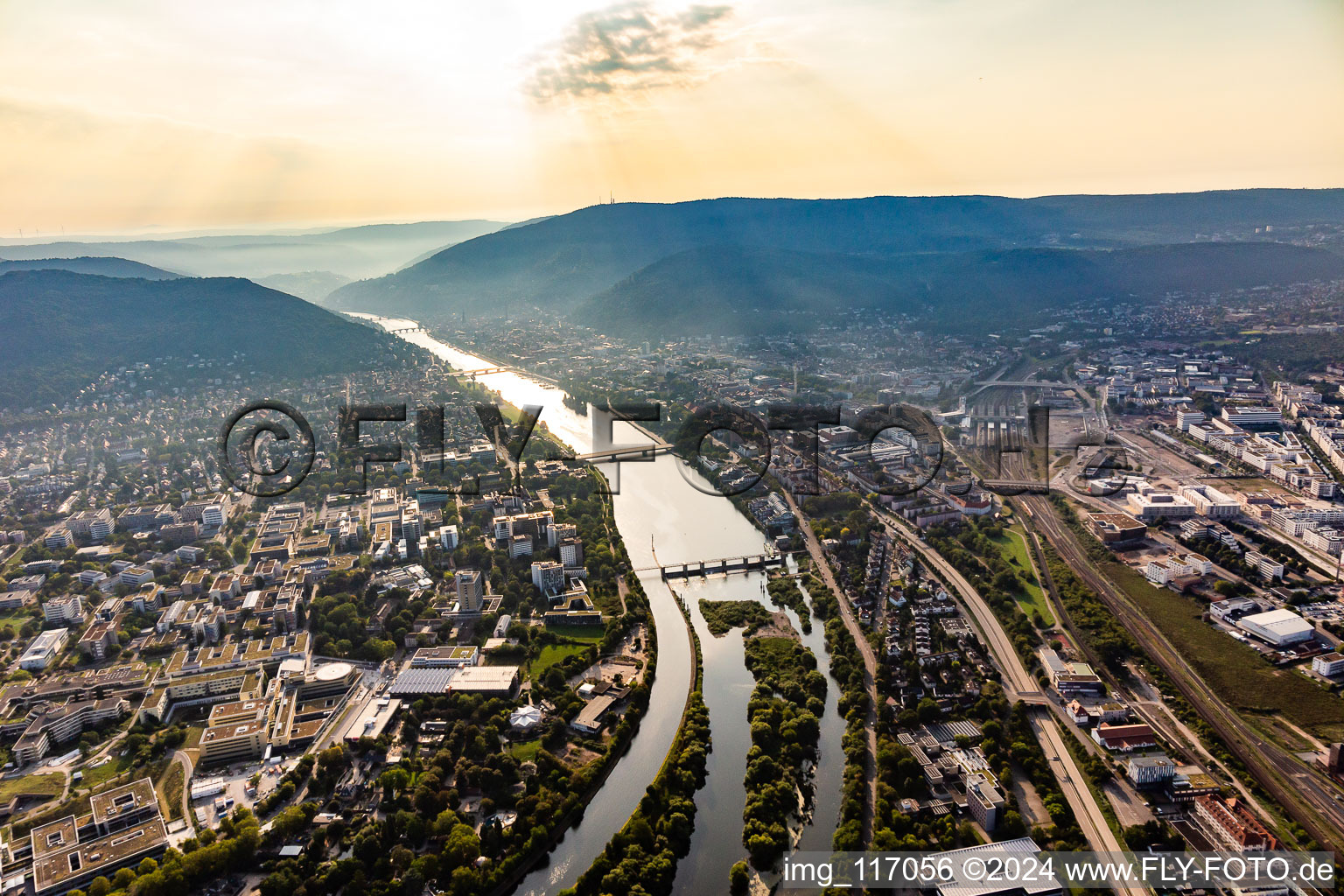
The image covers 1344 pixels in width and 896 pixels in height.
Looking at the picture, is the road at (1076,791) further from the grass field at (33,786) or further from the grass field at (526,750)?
the grass field at (33,786)

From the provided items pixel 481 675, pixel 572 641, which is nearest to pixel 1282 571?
pixel 572 641

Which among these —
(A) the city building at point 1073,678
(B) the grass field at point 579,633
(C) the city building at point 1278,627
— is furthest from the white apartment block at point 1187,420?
(B) the grass field at point 579,633

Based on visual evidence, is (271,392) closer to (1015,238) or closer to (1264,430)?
(1264,430)

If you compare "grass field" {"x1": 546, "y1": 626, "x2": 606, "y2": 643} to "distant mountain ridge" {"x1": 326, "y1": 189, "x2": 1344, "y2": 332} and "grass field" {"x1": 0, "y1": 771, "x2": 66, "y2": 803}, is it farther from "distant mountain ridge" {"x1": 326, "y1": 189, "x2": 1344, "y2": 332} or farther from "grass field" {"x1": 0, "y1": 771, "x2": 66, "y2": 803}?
"distant mountain ridge" {"x1": 326, "y1": 189, "x2": 1344, "y2": 332}

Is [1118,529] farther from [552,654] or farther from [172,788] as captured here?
[172,788]

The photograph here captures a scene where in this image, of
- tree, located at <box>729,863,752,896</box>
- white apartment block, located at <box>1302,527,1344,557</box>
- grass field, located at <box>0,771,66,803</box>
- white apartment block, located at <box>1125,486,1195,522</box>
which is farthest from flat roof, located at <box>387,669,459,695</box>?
white apartment block, located at <box>1302,527,1344,557</box>
